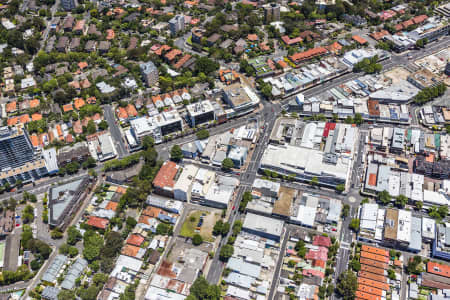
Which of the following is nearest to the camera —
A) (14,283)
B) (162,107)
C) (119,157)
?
(14,283)

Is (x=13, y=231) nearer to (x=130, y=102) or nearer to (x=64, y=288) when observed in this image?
(x=64, y=288)

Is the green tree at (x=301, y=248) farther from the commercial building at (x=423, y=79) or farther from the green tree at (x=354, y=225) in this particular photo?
the commercial building at (x=423, y=79)

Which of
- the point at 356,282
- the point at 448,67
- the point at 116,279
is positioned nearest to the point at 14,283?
the point at 116,279

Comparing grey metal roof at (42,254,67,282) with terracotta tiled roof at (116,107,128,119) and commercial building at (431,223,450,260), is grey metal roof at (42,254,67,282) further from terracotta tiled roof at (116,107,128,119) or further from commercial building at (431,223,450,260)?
commercial building at (431,223,450,260)

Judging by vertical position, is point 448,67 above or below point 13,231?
above

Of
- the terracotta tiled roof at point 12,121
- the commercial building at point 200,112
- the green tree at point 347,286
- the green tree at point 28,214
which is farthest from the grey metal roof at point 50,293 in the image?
the terracotta tiled roof at point 12,121

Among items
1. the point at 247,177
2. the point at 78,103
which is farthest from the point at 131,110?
the point at 247,177
